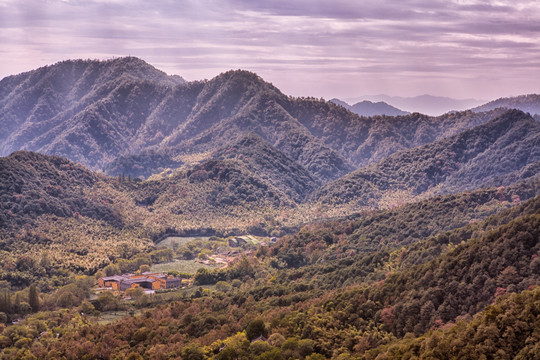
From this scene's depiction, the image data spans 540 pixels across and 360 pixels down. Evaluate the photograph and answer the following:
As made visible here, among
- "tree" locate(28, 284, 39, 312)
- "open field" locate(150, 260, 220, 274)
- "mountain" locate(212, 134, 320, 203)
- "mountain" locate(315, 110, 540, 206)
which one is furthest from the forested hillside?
"mountain" locate(212, 134, 320, 203)

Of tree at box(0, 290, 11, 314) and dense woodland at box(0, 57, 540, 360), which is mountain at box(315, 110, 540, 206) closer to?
dense woodland at box(0, 57, 540, 360)

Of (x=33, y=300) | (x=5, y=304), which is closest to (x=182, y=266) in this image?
(x=33, y=300)

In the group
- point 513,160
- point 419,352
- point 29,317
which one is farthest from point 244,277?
point 513,160

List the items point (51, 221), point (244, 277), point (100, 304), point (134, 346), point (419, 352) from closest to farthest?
point (419, 352) → point (134, 346) → point (100, 304) → point (244, 277) → point (51, 221)

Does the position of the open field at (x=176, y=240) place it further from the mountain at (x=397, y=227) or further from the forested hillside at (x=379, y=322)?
the forested hillside at (x=379, y=322)

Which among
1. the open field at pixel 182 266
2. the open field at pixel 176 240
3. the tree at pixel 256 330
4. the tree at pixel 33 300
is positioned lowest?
the open field at pixel 182 266

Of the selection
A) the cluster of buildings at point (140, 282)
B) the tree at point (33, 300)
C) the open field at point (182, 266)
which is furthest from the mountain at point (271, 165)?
the tree at point (33, 300)

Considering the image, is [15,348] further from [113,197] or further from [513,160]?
[513,160]
